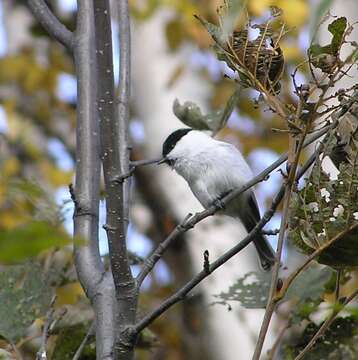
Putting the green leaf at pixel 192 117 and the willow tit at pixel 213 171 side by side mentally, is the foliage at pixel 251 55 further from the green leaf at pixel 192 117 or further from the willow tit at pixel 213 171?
the willow tit at pixel 213 171

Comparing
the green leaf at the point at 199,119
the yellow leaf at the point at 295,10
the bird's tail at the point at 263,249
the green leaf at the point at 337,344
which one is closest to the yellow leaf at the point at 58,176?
the yellow leaf at the point at 295,10

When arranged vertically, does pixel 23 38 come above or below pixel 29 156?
above

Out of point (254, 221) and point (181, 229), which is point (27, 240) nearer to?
point (181, 229)

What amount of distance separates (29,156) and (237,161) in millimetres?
3483

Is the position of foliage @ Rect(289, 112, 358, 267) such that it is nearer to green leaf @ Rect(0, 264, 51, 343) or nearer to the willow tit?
green leaf @ Rect(0, 264, 51, 343)

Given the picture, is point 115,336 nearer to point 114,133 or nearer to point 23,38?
point 114,133

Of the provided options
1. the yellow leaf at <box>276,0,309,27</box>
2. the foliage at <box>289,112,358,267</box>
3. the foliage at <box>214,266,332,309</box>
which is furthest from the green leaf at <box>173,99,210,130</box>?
the yellow leaf at <box>276,0,309,27</box>

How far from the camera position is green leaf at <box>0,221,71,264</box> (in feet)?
1.59

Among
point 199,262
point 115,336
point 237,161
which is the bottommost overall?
point 115,336

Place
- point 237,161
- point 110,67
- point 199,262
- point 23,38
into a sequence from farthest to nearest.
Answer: point 23,38, point 199,262, point 237,161, point 110,67

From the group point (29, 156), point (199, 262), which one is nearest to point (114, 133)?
point (199, 262)

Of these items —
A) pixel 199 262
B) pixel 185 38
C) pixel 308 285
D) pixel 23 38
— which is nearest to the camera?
pixel 308 285

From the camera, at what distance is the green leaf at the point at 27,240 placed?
48 centimetres

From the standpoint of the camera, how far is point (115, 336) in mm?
1139
